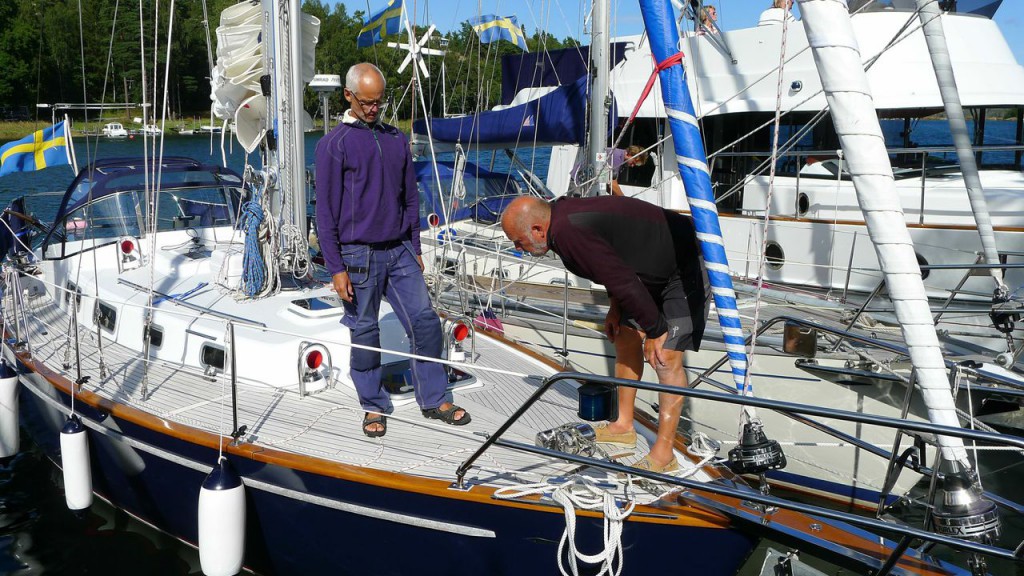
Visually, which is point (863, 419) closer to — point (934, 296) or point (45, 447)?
point (934, 296)

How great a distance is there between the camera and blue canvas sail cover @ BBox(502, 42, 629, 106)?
37.2ft

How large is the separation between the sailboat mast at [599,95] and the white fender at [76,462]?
4440 mm

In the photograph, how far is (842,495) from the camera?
20.0 feet

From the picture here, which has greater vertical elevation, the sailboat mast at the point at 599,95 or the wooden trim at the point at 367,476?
the sailboat mast at the point at 599,95

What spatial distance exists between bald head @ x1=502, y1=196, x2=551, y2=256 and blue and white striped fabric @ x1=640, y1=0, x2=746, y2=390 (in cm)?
66

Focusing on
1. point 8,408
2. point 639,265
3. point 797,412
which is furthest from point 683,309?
point 8,408

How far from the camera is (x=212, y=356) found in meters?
5.02

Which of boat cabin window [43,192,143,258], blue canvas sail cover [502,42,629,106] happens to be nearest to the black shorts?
boat cabin window [43,192,143,258]

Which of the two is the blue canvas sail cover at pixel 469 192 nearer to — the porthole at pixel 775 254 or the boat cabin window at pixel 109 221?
the porthole at pixel 775 254

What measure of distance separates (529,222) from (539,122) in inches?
208

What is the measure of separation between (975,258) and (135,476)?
6836 millimetres

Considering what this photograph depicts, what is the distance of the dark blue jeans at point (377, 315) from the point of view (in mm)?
4246

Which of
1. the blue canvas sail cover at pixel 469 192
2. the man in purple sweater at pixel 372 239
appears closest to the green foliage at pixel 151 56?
the blue canvas sail cover at pixel 469 192

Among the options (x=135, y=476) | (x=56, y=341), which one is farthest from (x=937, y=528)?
(x=56, y=341)
